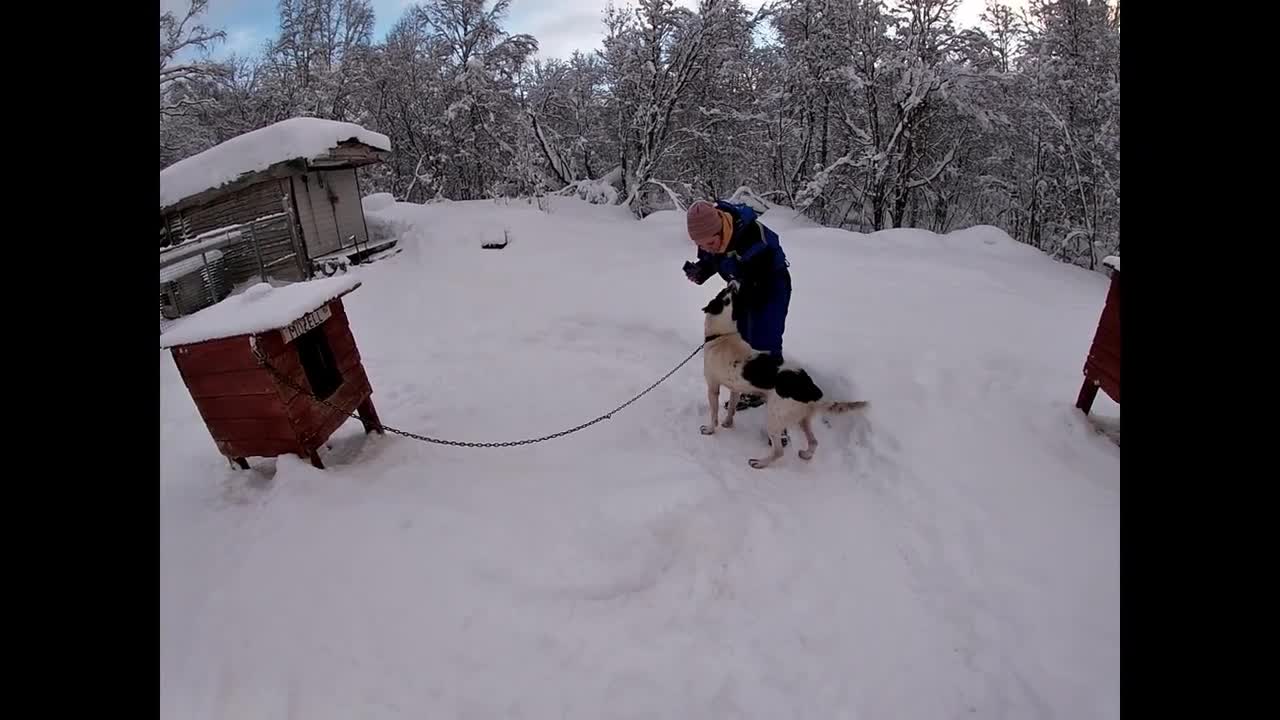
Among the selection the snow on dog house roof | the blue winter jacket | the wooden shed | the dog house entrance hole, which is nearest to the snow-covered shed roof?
the dog house entrance hole

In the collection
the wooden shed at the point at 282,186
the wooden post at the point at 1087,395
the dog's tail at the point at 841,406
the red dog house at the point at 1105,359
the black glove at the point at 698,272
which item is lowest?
the dog's tail at the point at 841,406

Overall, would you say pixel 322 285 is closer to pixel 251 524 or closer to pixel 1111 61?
pixel 251 524

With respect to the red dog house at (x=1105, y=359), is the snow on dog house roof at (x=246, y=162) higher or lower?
higher

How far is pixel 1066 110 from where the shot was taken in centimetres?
1281

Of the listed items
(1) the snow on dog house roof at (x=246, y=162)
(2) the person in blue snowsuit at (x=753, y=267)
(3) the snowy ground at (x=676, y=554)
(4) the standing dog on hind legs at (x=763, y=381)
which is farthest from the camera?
(1) the snow on dog house roof at (x=246, y=162)

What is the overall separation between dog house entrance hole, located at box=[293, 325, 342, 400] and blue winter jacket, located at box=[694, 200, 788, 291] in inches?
107

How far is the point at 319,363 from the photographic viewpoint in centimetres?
378

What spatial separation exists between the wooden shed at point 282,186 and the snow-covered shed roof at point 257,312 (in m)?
8.28

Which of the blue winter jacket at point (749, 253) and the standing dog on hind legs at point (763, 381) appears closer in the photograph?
the standing dog on hind legs at point (763, 381)

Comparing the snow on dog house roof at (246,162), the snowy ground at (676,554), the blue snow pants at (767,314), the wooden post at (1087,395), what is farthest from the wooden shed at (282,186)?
the wooden post at (1087,395)

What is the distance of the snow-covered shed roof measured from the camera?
10.6 feet

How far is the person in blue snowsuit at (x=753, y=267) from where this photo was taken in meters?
3.94

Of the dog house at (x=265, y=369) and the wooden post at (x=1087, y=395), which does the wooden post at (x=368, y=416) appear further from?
the wooden post at (x=1087, y=395)
